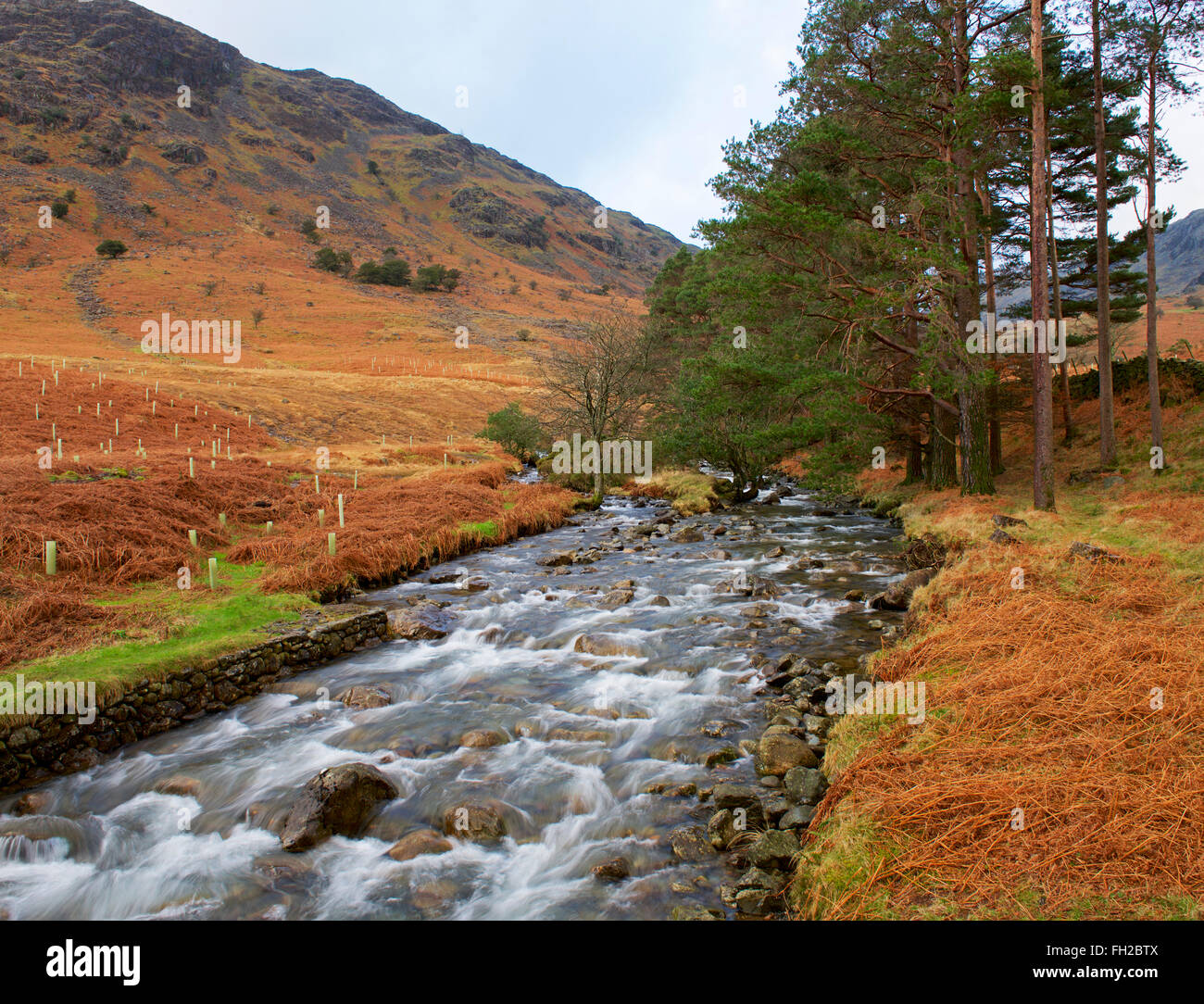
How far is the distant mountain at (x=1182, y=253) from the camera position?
12067 centimetres

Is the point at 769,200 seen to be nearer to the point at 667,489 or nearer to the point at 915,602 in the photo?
the point at 915,602

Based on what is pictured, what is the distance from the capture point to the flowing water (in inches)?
240

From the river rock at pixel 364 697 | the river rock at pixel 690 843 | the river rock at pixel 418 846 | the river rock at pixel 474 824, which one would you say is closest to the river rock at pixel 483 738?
the river rock at pixel 474 824

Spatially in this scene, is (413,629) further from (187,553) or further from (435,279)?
(435,279)

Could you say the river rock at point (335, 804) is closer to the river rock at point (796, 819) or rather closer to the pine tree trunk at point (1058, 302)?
the river rock at point (796, 819)

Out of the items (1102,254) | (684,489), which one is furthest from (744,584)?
(1102,254)

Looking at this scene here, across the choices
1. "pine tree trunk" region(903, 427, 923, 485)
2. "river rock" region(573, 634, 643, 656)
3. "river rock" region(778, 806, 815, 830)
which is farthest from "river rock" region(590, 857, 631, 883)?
"pine tree trunk" region(903, 427, 923, 485)

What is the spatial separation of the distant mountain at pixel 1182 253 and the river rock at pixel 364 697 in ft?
477

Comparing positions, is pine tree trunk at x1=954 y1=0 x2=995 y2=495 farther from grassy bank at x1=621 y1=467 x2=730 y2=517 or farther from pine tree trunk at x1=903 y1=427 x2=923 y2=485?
grassy bank at x1=621 y1=467 x2=730 y2=517

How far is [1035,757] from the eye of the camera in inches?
236

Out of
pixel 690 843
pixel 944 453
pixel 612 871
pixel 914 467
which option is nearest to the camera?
pixel 612 871

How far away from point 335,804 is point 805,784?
488 centimetres

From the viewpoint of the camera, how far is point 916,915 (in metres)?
4.56

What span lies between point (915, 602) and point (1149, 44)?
1770cm
